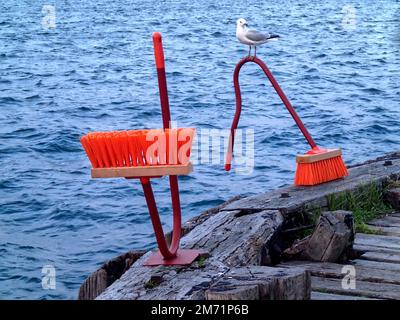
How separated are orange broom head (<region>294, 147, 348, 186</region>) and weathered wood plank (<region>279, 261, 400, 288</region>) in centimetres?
134

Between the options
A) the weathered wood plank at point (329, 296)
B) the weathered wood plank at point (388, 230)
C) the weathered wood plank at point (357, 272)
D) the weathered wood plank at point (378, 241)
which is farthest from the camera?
the weathered wood plank at point (388, 230)

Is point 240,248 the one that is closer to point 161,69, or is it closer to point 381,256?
point 381,256

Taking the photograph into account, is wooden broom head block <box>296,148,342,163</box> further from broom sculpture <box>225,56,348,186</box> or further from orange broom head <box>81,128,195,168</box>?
orange broom head <box>81,128,195,168</box>

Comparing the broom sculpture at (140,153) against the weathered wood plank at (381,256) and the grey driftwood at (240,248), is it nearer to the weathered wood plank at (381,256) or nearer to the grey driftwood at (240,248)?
the grey driftwood at (240,248)

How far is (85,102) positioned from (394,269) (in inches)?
553

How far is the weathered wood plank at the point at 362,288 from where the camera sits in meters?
4.52

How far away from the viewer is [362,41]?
3112 cm

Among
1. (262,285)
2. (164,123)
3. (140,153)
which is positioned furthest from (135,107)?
(262,285)

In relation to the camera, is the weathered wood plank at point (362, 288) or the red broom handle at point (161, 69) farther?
the weathered wood plank at point (362, 288)

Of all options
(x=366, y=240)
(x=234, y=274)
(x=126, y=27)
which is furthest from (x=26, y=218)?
(x=126, y=27)

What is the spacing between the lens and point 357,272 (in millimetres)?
4934

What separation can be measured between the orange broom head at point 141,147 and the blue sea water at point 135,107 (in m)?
3.92

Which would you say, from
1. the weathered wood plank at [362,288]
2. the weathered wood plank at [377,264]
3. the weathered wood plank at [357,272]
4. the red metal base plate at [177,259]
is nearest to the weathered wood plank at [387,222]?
the weathered wood plank at [377,264]

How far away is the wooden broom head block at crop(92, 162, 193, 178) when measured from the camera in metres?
3.91
